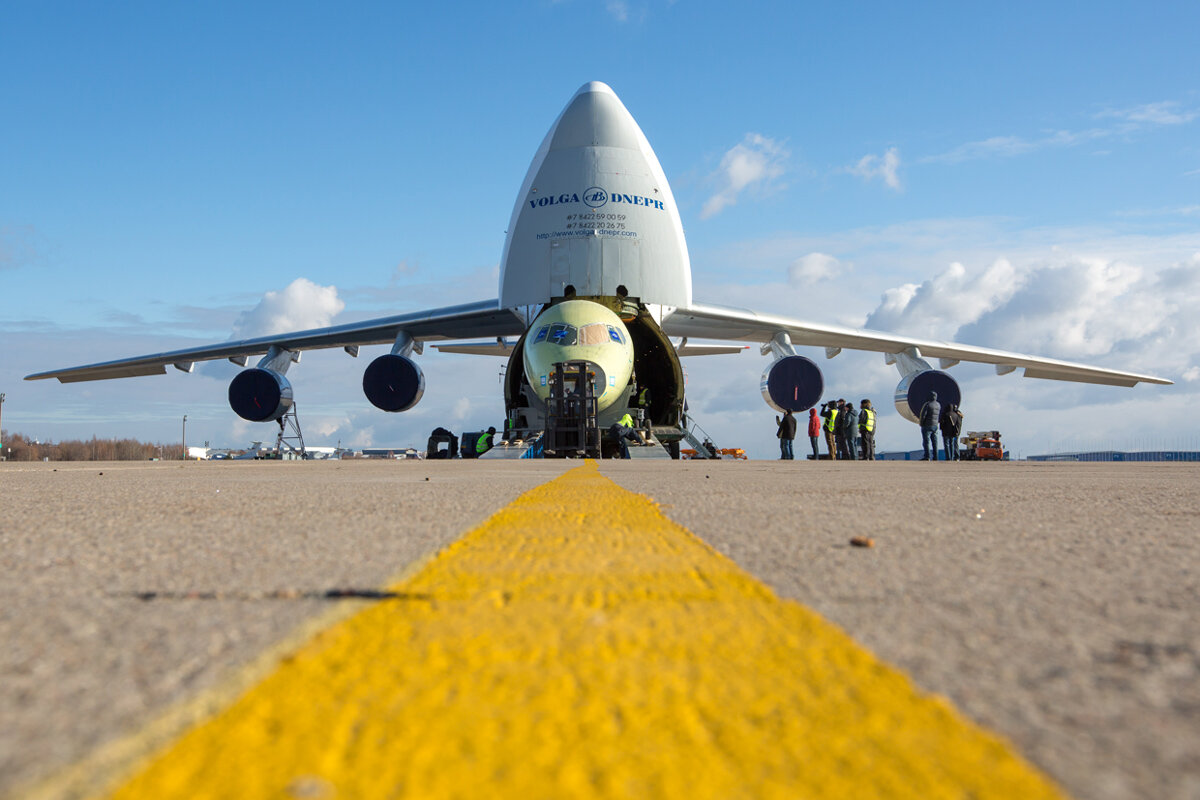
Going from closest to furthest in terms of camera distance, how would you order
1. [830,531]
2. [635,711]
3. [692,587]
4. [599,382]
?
1. [635,711]
2. [692,587]
3. [830,531]
4. [599,382]

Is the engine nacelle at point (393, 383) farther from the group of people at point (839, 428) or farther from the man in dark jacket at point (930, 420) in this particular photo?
the man in dark jacket at point (930, 420)

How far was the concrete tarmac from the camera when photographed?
37.0 inches

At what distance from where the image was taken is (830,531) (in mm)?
2900

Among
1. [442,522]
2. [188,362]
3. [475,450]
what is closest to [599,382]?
[475,450]

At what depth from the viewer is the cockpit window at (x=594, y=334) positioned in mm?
14742

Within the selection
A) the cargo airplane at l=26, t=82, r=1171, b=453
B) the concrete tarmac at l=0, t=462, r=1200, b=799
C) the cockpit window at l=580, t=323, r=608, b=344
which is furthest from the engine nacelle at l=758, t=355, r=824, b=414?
the concrete tarmac at l=0, t=462, r=1200, b=799

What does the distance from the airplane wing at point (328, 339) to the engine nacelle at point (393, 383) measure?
128cm

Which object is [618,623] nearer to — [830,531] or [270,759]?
[270,759]

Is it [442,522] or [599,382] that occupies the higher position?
[599,382]

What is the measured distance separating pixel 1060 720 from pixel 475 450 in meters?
18.3

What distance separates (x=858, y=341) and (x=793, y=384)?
2841 millimetres

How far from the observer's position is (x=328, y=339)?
1858 centimetres

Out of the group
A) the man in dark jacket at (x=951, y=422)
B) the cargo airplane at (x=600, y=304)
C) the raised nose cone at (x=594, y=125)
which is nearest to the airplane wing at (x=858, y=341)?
the cargo airplane at (x=600, y=304)

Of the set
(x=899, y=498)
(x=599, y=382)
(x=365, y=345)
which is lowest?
(x=899, y=498)
